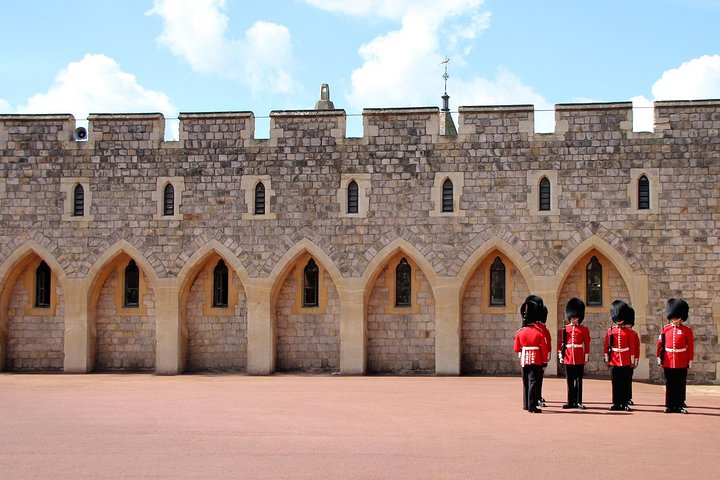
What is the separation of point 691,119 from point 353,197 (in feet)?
23.3

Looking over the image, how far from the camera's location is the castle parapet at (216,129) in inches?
727

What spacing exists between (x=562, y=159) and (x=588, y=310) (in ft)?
10.4

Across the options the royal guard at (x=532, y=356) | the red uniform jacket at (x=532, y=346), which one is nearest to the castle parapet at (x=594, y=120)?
the royal guard at (x=532, y=356)

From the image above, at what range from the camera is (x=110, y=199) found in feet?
60.9

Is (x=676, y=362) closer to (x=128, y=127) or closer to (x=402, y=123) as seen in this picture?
(x=402, y=123)

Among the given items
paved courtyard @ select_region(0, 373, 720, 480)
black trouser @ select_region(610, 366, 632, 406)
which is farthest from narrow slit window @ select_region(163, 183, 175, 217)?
black trouser @ select_region(610, 366, 632, 406)

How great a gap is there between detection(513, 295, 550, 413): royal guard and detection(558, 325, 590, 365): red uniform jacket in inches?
17.3

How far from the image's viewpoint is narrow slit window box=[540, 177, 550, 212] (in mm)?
17766

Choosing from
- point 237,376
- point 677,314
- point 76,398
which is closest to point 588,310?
point 677,314

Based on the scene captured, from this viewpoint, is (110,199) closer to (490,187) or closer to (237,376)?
(237,376)

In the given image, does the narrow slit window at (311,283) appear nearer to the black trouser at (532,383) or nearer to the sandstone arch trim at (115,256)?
the sandstone arch trim at (115,256)

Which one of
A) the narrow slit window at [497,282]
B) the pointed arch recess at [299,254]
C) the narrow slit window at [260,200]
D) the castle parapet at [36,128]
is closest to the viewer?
the pointed arch recess at [299,254]

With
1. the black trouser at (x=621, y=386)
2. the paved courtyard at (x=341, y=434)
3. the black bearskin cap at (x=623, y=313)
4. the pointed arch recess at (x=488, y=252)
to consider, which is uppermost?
the pointed arch recess at (x=488, y=252)

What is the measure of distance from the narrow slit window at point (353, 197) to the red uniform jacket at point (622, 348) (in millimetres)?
6841
